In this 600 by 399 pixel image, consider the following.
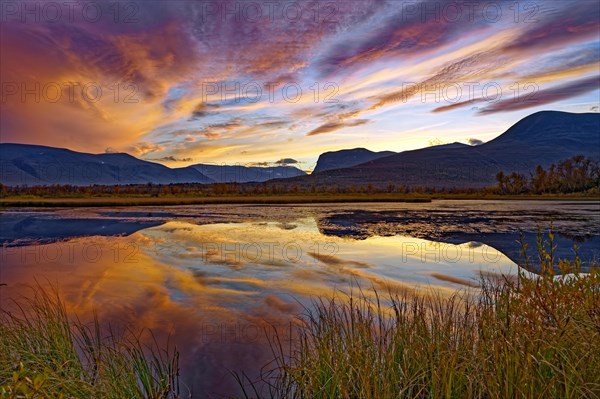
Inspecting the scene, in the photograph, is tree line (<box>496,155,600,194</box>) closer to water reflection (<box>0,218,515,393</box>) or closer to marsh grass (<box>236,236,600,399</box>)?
water reflection (<box>0,218,515,393</box>)

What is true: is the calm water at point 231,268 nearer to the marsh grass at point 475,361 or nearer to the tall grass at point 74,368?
the tall grass at point 74,368

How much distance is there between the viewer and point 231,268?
1433 centimetres

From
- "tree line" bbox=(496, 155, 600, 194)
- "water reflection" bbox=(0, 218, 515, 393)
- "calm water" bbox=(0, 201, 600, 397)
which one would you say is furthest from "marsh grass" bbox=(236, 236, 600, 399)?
"tree line" bbox=(496, 155, 600, 194)

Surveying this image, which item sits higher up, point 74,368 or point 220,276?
point 74,368

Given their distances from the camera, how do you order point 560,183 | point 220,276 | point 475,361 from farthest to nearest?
point 560,183, point 220,276, point 475,361

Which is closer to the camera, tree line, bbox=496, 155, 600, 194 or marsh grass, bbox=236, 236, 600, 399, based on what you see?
marsh grass, bbox=236, 236, 600, 399

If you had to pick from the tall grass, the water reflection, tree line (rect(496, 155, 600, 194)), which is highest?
tree line (rect(496, 155, 600, 194))

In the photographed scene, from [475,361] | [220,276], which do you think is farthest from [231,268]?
[475,361]

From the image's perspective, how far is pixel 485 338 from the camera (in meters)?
5.20

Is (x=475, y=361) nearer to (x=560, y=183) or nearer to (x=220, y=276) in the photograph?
(x=220, y=276)

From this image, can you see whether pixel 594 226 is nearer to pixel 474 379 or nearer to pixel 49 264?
pixel 474 379

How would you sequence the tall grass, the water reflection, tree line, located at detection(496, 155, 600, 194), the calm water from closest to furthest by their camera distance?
the tall grass, the water reflection, the calm water, tree line, located at detection(496, 155, 600, 194)

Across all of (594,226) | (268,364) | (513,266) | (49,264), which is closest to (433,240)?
(513,266)

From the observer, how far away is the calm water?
8.39 m
